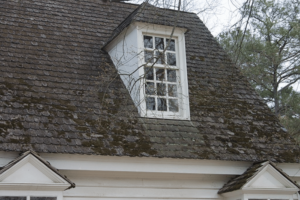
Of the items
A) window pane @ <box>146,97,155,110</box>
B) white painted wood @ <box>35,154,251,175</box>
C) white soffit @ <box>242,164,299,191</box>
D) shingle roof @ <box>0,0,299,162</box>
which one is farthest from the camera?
window pane @ <box>146,97,155,110</box>

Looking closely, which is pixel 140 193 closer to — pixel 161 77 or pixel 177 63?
pixel 161 77

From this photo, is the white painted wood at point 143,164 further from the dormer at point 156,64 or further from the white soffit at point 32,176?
the dormer at point 156,64

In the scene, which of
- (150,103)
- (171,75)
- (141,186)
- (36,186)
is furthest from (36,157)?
(171,75)

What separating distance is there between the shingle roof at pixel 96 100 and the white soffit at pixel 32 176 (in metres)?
0.29

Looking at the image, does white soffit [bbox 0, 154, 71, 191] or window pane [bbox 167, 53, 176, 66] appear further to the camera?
window pane [bbox 167, 53, 176, 66]

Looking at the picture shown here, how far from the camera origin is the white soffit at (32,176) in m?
6.24

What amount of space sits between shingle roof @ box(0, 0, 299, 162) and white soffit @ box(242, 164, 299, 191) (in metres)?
0.45

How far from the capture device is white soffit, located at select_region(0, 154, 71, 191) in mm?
6242

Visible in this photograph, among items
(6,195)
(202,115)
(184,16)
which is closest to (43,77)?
(6,195)

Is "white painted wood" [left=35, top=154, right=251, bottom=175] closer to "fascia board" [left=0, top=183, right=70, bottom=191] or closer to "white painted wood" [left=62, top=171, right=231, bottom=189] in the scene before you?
"white painted wood" [left=62, top=171, right=231, bottom=189]

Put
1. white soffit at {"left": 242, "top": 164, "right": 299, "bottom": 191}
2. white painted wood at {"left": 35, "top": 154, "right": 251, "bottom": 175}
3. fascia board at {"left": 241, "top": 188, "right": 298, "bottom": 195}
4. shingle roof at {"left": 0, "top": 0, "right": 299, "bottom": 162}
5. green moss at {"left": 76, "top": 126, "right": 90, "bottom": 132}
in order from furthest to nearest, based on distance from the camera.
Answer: white soffit at {"left": 242, "top": 164, "right": 299, "bottom": 191} < fascia board at {"left": 241, "top": 188, "right": 298, "bottom": 195} < green moss at {"left": 76, "top": 126, "right": 90, "bottom": 132} < shingle roof at {"left": 0, "top": 0, "right": 299, "bottom": 162} < white painted wood at {"left": 35, "top": 154, "right": 251, "bottom": 175}

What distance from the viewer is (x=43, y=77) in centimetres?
813

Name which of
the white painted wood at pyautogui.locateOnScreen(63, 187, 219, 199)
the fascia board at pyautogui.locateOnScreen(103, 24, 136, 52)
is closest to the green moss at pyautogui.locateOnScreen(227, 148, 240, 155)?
the white painted wood at pyautogui.locateOnScreen(63, 187, 219, 199)

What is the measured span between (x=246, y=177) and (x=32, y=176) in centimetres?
370
